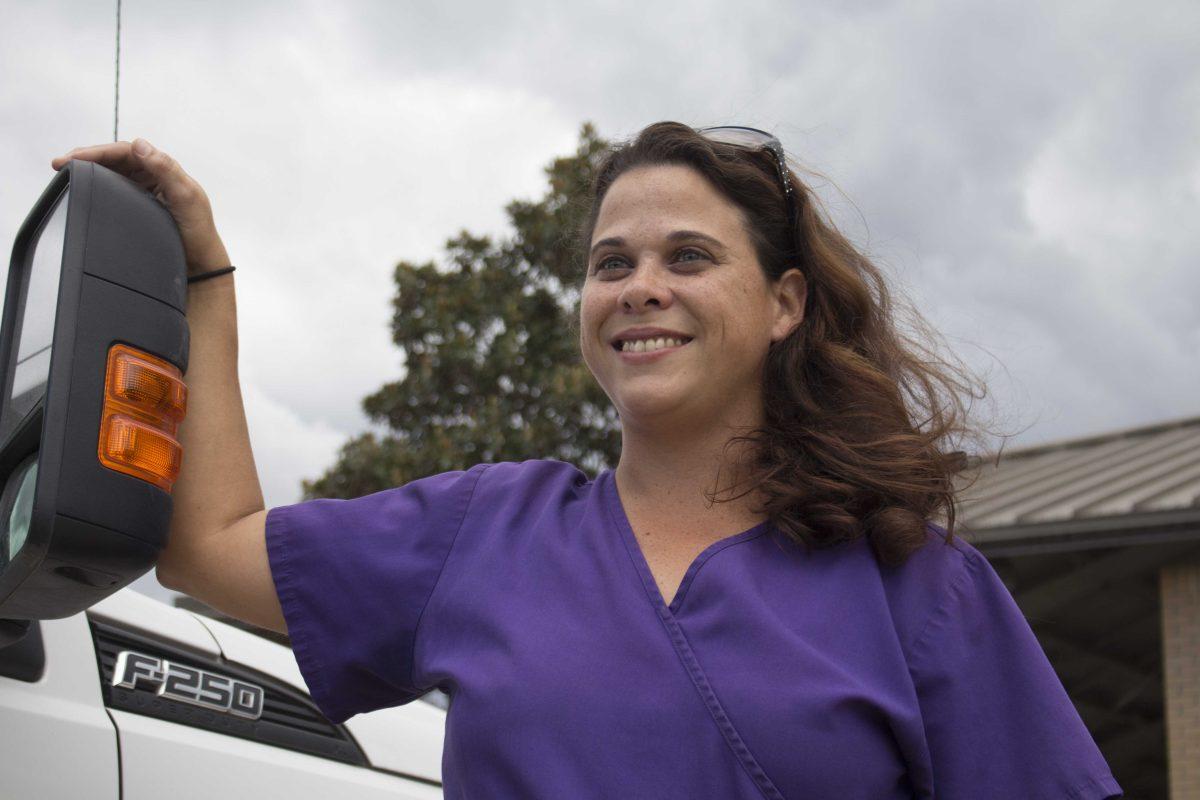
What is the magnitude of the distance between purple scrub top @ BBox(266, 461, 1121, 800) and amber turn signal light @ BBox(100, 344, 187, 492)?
37 centimetres

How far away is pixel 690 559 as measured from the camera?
1.78 m

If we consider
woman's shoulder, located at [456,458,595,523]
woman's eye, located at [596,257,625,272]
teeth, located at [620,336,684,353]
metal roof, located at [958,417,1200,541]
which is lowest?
woman's shoulder, located at [456,458,595,523]

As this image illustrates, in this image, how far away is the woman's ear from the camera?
6.63ft

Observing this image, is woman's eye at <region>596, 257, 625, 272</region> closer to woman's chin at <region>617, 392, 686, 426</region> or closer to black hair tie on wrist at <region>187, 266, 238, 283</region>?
woman's chin at <region>617, 392, 686, 426</region>

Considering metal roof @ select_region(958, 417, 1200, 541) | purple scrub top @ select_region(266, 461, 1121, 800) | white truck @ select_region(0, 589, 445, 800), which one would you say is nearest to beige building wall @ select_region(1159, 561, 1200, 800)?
metal roof @ select_region(958, 417, 1200, 541)

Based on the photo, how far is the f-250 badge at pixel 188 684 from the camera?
2010 mm

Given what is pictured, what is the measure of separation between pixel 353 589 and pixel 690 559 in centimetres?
48

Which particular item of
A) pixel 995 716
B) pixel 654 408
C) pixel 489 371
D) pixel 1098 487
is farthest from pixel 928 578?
pixel 489 371

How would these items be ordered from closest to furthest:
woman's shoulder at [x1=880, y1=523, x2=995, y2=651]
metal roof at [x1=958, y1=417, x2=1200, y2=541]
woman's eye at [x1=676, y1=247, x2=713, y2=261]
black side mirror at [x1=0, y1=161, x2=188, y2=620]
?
black side mirror at [x1=0, y1=161, x2=188, y2=620]
woman's shoulder at [x1=880, y1=523, x2=995, y2=651]
woman's eye at [x1=676, y1=247, x2=713, y2=261]
metal roof at [x1=958, y1=417, x2=1200, y2=541]

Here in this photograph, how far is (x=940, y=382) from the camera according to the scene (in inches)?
82.9

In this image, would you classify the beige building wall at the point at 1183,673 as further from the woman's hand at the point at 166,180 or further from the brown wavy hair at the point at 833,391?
the woman's hand at the point at 166,180

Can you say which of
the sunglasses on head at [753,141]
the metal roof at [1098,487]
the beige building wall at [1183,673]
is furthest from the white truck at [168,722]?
the beige building wall at [1183,673]

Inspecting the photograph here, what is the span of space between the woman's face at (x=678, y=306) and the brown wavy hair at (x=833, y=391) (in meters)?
0.04

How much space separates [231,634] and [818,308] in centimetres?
126
